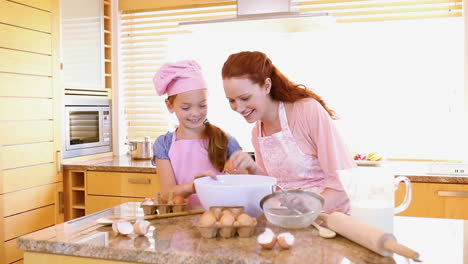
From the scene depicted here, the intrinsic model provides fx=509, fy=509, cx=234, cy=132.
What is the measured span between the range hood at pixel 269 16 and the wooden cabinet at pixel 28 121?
3.34 feet

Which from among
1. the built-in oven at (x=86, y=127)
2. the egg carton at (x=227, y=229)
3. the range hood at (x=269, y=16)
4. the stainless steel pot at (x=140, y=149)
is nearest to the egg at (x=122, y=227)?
the egg carton at (x=227, y=229)

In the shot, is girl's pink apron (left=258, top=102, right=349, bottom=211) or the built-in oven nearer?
girl's pink apron (left=258, top=102, right=349, bottom=211)

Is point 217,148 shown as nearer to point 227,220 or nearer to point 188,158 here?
point 188,158

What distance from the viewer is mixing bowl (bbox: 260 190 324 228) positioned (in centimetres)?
127

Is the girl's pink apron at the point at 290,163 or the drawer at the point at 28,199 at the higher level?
the girl's pink apron at the point at 290,163

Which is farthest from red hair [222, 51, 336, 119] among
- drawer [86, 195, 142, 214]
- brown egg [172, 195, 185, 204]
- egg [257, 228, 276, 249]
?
drawer [86, 195, 142, 214]

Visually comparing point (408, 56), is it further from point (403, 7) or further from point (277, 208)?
point (277, 208)

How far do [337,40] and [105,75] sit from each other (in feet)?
5.53

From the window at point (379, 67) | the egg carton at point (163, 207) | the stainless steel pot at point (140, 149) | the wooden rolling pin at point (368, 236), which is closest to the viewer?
the wooden rolling pin at point (368, 236)

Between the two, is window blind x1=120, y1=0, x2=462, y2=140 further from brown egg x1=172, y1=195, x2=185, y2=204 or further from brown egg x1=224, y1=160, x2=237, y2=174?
brown egg x1=172, y1=195, x2=185, y2=204

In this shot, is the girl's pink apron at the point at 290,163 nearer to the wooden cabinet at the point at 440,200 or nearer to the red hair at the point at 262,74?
the red hair at the point at 262,74

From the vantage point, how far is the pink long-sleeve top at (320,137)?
1673 millimetres

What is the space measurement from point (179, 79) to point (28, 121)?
1541 millimetres

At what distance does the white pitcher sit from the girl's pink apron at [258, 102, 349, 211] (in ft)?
1.66
